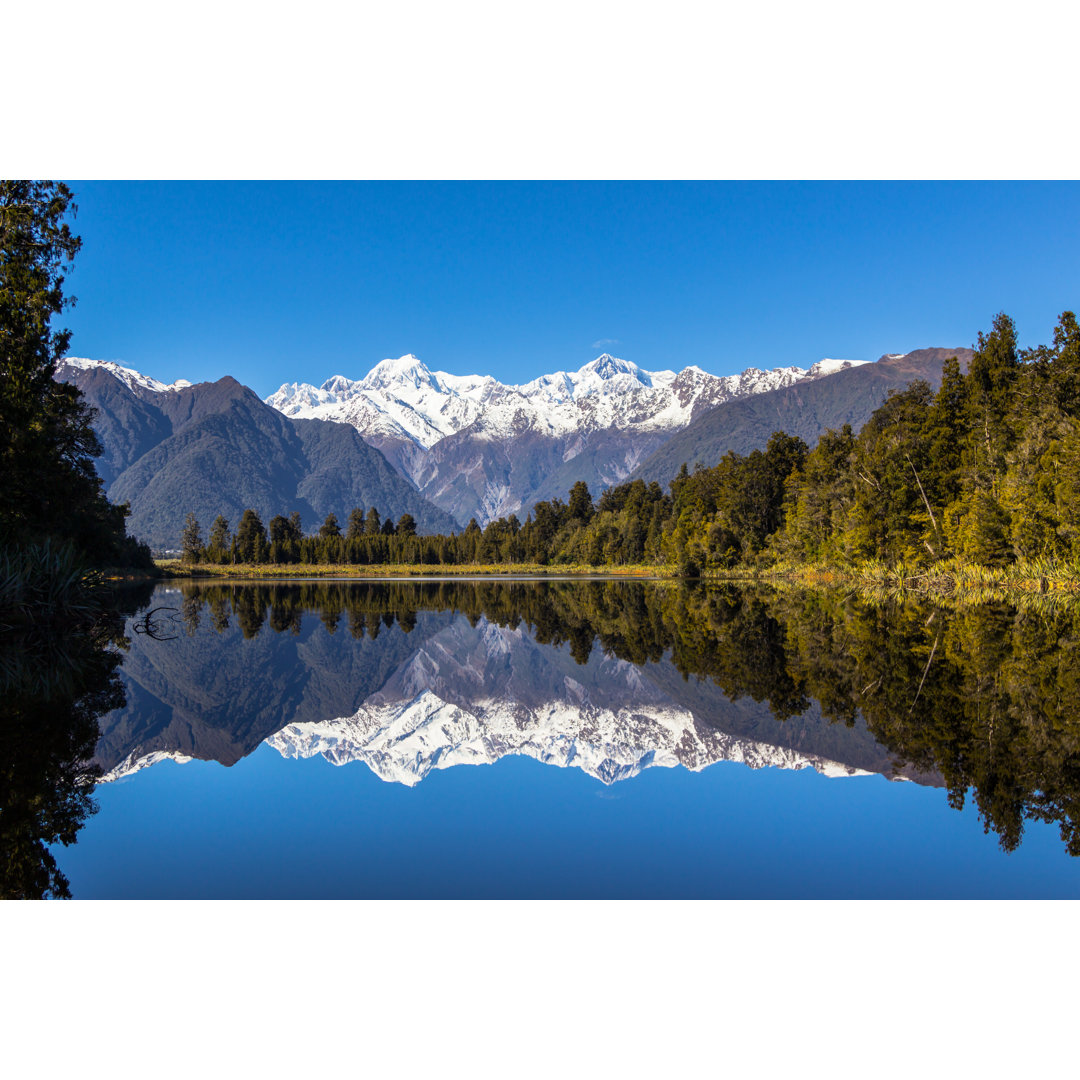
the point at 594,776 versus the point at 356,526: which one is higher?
the point at 356,526

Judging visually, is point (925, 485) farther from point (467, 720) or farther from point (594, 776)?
point (594, 776)

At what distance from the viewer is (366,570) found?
379ft

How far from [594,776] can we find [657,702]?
142 inches

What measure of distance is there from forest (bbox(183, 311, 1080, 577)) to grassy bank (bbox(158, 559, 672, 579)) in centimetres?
1780

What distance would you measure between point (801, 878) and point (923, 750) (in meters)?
3.65

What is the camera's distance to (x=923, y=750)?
8.09 metres

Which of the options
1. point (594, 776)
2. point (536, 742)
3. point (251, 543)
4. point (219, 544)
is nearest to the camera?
point (594, 776)

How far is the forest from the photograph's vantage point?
3322 cm

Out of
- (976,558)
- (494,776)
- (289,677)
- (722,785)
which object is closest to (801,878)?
(722,785)

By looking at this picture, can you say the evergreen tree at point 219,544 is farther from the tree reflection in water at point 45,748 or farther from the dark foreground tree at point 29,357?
the tree reflection in water at point 45,748

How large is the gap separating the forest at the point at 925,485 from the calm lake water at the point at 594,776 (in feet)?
64.9

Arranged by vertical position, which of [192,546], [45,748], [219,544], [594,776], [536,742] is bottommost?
[45,748]

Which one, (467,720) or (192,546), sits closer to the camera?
(467,720)

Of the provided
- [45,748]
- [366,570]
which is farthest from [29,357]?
[366,570]
